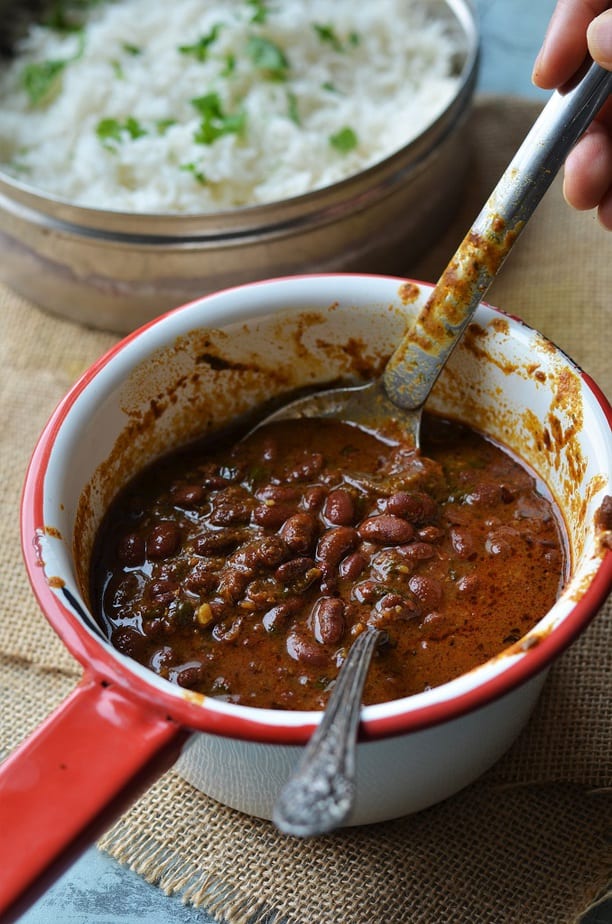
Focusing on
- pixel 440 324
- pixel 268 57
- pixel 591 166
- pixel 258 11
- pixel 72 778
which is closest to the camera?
pixel 72 778

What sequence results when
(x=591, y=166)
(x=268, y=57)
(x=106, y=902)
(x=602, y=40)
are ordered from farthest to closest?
(x=268, y=57) < (x=591, y=166) < (x=106, y=902) < (x=602, y=40)

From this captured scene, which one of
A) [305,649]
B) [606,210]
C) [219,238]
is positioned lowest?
[305,649]

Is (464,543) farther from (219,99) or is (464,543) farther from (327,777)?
(219,99)

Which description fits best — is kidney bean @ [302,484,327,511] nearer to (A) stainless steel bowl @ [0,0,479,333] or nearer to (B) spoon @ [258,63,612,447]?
(B) spoon @ [258,63,612,447]

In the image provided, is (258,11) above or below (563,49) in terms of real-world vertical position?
below

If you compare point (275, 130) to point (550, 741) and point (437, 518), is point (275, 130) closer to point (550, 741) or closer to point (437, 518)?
point (437, 518)

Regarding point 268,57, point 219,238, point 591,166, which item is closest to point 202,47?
point 268,57

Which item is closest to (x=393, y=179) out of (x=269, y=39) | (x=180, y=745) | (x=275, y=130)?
(x=275, y=130)
